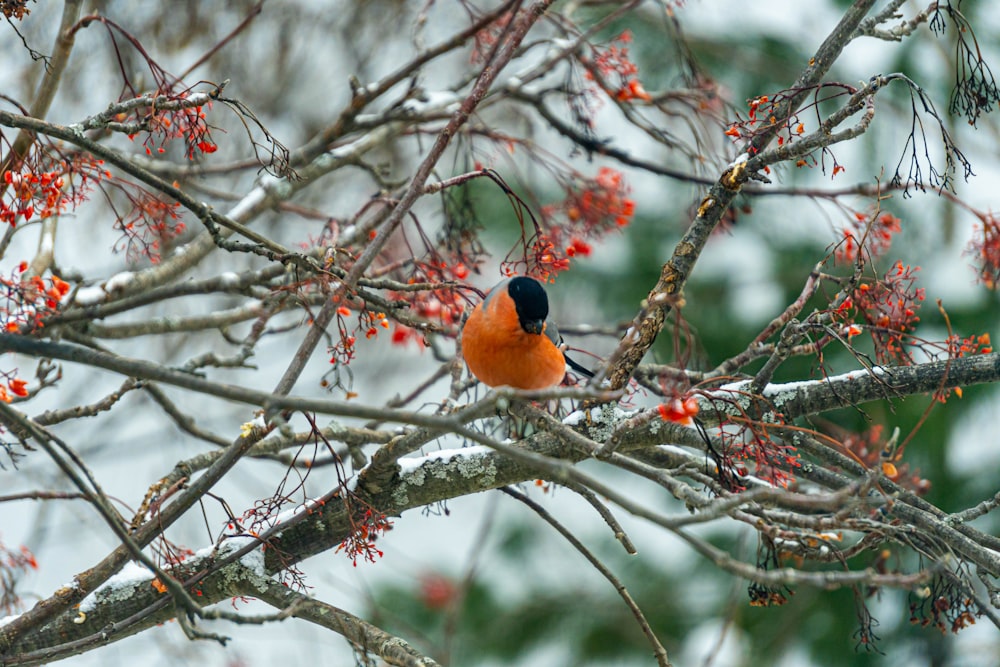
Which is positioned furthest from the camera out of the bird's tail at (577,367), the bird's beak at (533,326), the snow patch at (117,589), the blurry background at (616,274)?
the blurry background at (616,274)

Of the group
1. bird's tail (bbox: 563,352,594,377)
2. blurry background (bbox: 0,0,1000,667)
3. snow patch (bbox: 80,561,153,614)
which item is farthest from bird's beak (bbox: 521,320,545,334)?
blurry background (bbox: 0,0,1000,667)

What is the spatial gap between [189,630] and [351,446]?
1.25 metres

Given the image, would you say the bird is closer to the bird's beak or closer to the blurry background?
the bird's beak

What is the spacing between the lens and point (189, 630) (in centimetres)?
161

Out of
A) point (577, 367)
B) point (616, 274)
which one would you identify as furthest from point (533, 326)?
point (616, 274)

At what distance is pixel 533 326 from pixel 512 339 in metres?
0.07

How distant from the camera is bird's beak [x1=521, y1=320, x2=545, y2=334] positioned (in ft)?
8.83

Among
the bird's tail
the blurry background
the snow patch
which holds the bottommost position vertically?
the snow patch

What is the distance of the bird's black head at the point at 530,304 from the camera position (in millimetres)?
2697

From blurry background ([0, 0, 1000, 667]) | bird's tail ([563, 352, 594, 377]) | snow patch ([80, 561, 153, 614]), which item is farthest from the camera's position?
blurry background ([0, 0, 1000, 667])

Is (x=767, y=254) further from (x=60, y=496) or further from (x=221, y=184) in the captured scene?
(x=60, y=496)

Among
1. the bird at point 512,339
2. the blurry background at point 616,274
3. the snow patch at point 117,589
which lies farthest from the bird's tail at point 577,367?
the blurry background at point 616,274

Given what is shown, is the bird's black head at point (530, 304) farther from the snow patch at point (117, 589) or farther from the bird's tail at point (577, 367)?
the snow patch at point (117, 589)

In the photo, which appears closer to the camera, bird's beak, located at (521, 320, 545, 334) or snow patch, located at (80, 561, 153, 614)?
snow patch, located at (80, 561, 153, 614)
